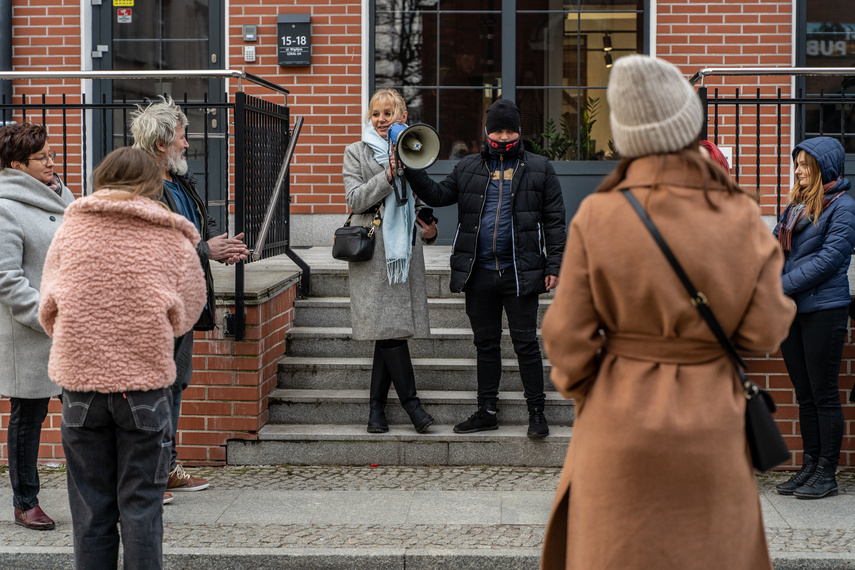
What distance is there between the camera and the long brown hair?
2678mm

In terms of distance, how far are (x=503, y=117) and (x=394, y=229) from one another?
2.95 ft

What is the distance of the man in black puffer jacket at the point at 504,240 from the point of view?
570 cm

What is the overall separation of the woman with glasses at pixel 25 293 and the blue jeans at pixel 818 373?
3790mm

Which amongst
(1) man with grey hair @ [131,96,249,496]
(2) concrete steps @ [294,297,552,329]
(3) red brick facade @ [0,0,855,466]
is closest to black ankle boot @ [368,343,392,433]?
(2) concrete steps @ [294,297,552,329]

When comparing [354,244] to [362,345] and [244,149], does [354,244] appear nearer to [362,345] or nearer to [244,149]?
[244,149]

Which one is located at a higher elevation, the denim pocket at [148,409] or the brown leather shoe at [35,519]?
the denim pocket at [148,409]

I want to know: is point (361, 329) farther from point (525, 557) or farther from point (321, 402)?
point (525, 557)

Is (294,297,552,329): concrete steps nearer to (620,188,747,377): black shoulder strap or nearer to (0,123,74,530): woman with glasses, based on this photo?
Answer: (0,123,74,530): woman with glasses

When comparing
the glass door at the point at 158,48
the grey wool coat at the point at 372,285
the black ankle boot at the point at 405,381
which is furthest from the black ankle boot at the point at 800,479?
the glass door at the point at 158,48

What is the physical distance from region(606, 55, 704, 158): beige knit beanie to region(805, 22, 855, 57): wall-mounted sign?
21.7 ft

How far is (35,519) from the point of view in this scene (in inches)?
186

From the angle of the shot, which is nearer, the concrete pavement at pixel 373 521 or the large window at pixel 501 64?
the concrete pavement at pixel 373 521

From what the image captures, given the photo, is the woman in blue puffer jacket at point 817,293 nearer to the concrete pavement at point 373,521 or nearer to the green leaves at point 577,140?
the concrete pavement at point 373,521

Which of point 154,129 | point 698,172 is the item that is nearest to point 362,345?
point 154,129
